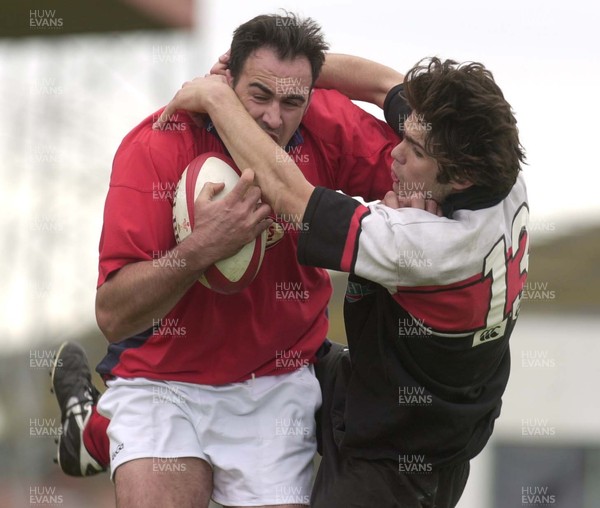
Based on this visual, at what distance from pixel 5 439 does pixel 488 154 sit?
12.1 meters

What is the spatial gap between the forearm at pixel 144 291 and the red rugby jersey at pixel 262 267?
0.24 feet

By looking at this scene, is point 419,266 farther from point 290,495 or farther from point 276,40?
point 290,495

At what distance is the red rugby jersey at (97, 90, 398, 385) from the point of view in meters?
4.12

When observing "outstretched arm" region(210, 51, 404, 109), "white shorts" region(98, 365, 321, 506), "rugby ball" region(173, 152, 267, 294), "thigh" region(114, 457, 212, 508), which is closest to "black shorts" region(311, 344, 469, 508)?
"white shorts" region(98, 365, 321, 506)

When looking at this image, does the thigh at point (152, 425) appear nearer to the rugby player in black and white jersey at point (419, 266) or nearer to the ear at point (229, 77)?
the rugby player in black and white jersey at point (419, 266)

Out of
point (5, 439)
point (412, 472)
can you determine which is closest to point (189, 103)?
point (412, 472)

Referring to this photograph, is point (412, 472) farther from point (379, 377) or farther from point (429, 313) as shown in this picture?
point (429, 313)

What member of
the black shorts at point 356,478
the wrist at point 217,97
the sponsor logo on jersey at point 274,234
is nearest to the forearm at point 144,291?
the sponsor logo on jersey at point 274,234

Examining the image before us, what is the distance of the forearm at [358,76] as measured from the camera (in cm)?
472

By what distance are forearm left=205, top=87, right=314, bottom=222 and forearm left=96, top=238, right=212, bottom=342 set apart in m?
0.33

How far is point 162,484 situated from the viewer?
13.9 ft

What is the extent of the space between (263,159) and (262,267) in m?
0.57

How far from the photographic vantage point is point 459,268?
3.88 metres

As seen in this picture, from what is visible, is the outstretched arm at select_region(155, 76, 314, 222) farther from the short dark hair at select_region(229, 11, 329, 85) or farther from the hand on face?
the short dark hair at select_region(229, 11, 329, 85)
